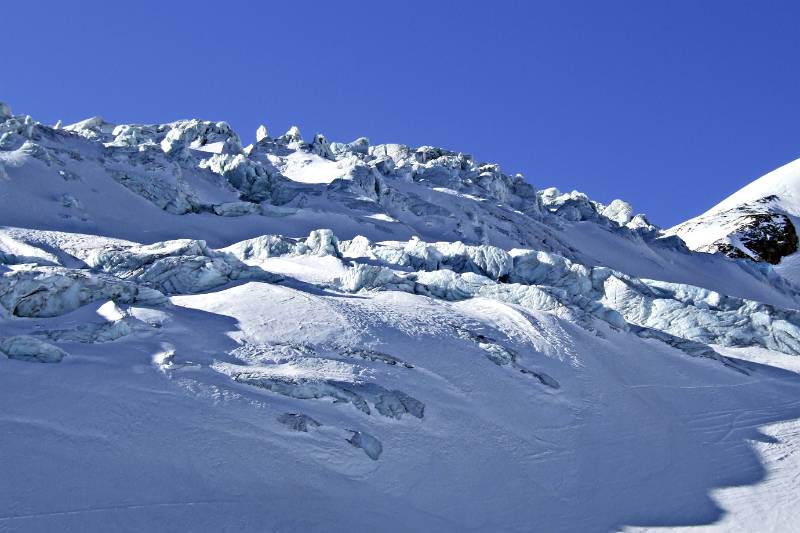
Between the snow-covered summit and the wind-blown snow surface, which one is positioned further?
the snow-covered summit

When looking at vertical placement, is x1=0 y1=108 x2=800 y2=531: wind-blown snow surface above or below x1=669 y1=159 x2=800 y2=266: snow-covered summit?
below

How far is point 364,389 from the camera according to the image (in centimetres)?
1773

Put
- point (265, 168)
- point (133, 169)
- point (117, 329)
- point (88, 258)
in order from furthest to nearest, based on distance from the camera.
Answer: point (265, 168) < point (133, 169) < point (88, 258) < point (117, 329)

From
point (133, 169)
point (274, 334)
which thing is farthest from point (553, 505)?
point (133, 169)

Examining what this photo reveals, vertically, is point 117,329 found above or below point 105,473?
above

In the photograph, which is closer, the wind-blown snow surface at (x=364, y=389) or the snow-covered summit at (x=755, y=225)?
the wind-blown snow surface at (x=364, y=389)

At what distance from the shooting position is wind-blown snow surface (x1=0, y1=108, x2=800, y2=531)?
1406 centimetres

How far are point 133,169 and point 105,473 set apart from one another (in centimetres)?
3041

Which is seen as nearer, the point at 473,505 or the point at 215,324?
the point at 473,505

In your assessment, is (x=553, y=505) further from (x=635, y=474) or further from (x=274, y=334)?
(x=274, y=334)

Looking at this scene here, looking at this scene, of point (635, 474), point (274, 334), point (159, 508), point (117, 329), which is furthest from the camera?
point (274, 334)

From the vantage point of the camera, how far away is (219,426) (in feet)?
50.6

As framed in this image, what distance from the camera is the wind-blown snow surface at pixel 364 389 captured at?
1406cm

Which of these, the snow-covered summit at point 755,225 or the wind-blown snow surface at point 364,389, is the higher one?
the snow-covered summit at point 755,225
